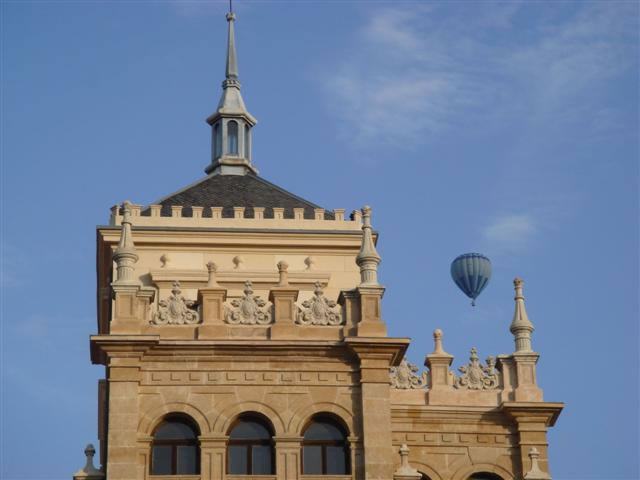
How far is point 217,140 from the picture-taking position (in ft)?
205

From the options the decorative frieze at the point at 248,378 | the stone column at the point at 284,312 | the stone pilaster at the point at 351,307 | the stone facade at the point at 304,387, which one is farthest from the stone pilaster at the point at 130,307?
the stone pilaster at the point at 351,307

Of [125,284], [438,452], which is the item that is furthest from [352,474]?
[125,284]

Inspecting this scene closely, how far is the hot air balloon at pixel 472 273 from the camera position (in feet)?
211

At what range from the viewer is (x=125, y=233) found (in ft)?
149

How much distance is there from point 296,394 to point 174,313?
3866 mm

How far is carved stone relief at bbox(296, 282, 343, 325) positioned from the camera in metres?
44.6

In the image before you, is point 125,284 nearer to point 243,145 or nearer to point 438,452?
point 438,452

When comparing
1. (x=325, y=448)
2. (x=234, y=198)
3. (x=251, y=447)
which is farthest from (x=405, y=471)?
(x=234, y=198)

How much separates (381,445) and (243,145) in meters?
21.3

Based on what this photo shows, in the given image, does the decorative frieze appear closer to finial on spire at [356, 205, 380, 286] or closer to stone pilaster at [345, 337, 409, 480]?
stone pilaster at [345, 337, 409, 480]

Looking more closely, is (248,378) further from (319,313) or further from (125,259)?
(125,259)

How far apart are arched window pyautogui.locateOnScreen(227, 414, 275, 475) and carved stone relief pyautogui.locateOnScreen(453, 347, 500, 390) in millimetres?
6488

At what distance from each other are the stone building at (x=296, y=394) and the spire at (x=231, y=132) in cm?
1364

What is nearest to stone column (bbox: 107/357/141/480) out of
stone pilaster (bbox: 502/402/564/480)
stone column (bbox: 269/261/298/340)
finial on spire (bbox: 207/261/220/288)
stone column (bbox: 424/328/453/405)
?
finial on spire (bbox: 207/261/220/288)
